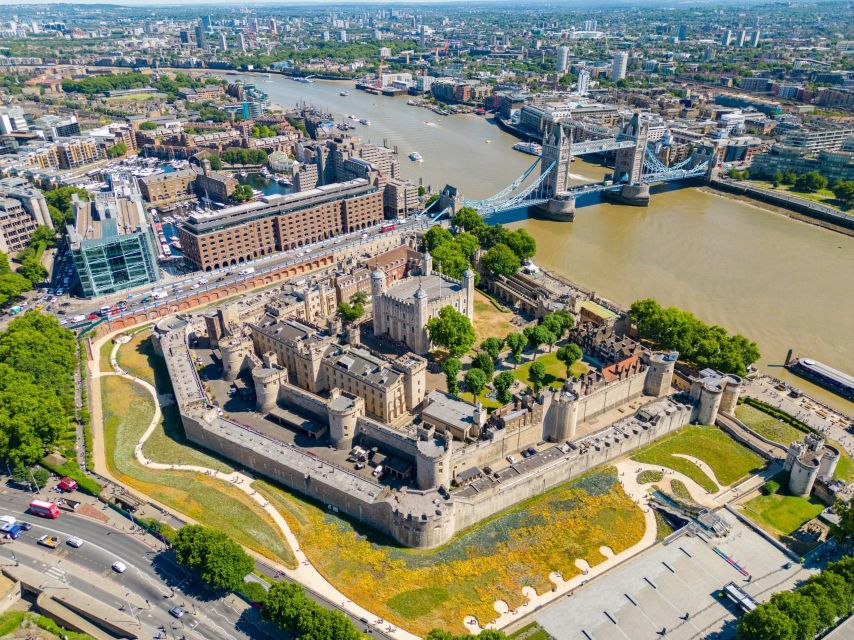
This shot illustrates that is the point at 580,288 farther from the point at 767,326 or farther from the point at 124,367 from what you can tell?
the point at 124,367

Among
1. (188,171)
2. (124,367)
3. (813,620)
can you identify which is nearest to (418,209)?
(188,171)

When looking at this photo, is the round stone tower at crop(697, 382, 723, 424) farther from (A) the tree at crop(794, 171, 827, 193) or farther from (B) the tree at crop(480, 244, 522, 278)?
(A) the tree at crop(794, 171, 827, 193)

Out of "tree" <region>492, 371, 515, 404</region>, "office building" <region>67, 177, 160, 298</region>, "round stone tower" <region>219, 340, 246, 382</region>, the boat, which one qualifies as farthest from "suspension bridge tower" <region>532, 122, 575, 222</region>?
"round stone tower" <region>219, 340, 246, 382</region>

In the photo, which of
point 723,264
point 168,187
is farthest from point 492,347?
point 168,187

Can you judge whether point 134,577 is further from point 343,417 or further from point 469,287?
point 469,287

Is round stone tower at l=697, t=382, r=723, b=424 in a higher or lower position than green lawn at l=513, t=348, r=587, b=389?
higher

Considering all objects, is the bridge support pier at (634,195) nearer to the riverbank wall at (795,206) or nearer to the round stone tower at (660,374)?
the riverbank wall at (795,206)

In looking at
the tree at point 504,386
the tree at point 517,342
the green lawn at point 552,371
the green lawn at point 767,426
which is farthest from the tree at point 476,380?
the green lawn at point 767,426
